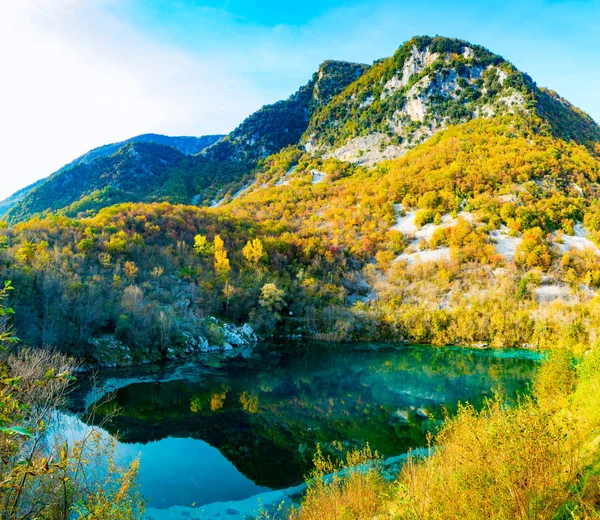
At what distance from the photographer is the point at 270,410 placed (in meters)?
23.5

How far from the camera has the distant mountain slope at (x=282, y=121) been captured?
444 ft

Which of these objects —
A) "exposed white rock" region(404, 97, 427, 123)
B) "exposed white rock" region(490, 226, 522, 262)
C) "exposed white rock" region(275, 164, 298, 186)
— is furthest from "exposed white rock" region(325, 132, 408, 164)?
"exposed white rock" region(490, 226, 522, 262)

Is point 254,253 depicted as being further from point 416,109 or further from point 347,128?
point 347,128

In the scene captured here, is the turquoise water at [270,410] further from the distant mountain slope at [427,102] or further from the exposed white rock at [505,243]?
the distant mountain slope at [427,102]

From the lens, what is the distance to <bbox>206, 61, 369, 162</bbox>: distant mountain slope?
444 ft

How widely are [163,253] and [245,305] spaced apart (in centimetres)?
1499

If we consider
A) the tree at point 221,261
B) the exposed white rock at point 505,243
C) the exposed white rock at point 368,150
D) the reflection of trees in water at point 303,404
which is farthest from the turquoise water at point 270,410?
the exposed white rock at point 368,150

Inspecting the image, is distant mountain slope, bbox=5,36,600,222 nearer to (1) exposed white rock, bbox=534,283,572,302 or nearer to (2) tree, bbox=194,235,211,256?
(2) tree, bbox=194,235,211,256

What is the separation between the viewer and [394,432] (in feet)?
65.3

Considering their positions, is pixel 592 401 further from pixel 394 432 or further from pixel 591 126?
Result: pixel 591 126

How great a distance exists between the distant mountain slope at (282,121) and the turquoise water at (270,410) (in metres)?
109

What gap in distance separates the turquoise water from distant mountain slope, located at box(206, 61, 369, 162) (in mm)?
109206

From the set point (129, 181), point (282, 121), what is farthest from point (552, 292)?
point (282, 121)

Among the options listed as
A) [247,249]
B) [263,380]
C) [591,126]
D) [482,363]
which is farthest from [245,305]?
[591,126]
